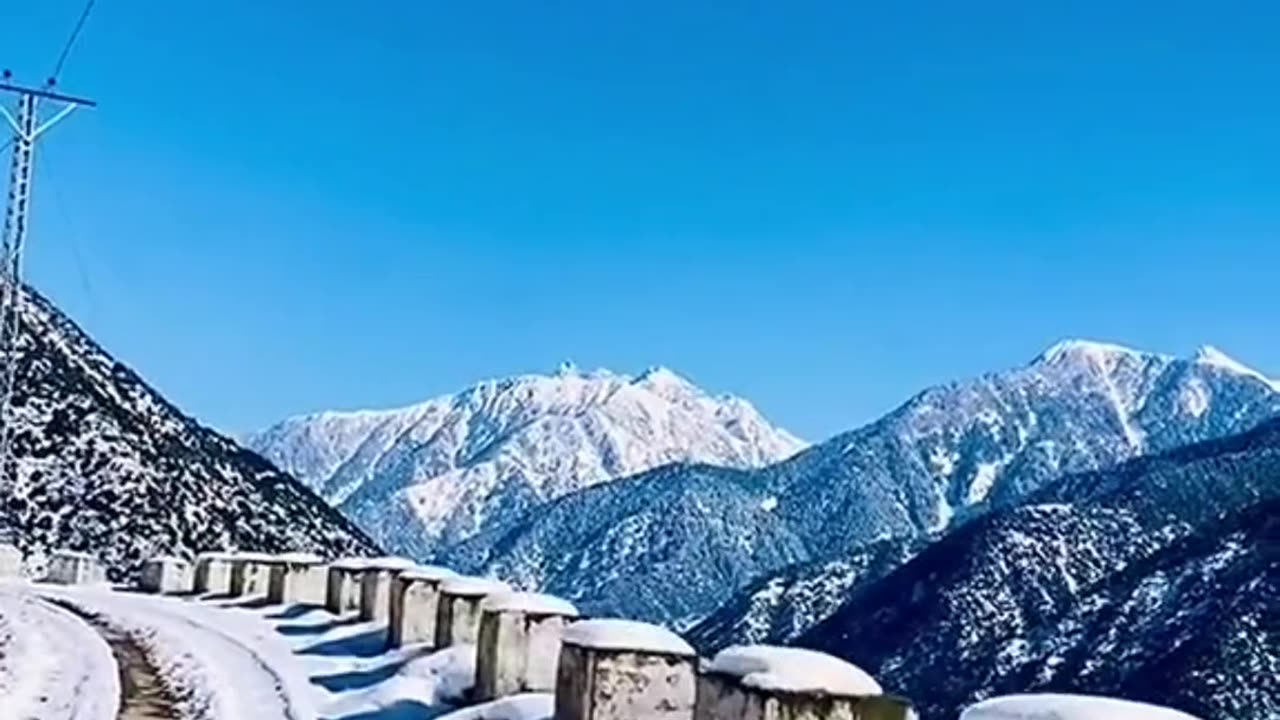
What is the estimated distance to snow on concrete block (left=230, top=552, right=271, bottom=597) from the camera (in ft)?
106

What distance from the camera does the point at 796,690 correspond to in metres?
10.4

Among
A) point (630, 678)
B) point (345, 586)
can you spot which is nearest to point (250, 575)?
point (345, 586)

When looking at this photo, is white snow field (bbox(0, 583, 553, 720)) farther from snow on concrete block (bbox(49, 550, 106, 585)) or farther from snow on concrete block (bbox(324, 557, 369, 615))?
snow on concrete block (bbox(49, 550, 106, 585))

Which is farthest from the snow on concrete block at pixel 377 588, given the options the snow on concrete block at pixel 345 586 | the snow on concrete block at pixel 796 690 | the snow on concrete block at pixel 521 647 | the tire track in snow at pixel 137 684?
the snow on concrete block at pixel 796 690

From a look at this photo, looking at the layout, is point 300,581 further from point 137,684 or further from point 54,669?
point 137,684

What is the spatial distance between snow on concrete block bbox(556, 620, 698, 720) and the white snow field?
1257 mm

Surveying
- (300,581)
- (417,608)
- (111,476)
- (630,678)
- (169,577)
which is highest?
(111,476)

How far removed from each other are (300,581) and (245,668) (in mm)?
9395

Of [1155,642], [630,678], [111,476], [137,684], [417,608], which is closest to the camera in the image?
[630,678]

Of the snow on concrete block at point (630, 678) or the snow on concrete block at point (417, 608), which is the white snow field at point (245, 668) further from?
the snow on concrete block at point (630, 678)

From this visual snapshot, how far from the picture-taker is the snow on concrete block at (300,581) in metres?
29.6

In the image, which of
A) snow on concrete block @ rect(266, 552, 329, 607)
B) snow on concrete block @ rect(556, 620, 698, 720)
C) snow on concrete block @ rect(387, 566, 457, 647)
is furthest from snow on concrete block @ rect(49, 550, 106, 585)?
snow on concrete block @ rect(556, 620, 698, 720)

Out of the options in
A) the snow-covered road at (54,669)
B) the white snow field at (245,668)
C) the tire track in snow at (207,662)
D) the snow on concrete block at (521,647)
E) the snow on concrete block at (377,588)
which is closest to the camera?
the snow on concrete block at (521,647)

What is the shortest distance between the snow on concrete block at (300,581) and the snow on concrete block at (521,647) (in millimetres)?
14047
